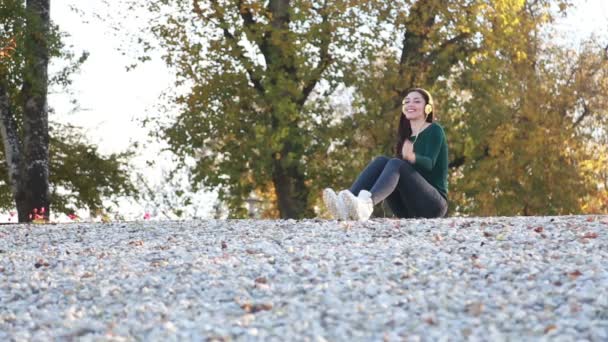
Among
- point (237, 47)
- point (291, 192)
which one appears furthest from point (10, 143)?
point (291, 192)

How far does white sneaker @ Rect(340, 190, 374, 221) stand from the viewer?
886 cm

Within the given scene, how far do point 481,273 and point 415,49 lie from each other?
14.1 meters

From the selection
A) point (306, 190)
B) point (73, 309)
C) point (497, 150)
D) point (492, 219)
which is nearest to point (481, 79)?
point (497, 150)

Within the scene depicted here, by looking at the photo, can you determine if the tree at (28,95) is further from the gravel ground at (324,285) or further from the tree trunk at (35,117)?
the gravel ground at (324,285)

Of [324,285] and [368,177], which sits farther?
[368,177]

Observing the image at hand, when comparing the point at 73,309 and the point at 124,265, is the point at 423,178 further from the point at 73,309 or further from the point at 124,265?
the point at 73,309

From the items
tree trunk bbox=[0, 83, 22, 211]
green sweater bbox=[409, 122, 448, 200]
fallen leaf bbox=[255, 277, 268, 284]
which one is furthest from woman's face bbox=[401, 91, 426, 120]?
tree trunk bbox=[0, 83, 22, 211]

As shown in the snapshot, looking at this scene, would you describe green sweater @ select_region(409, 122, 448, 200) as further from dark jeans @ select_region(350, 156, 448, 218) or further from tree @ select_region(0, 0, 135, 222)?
tree @ select_region(0, 0, 135, 222)

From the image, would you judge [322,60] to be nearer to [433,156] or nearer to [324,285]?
[433,156]

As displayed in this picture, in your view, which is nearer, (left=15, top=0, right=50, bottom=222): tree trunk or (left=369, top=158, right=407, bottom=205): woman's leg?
(left=369, top=158, right=407, bottom=205): woman's leg

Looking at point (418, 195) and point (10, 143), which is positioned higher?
point (10, 143)

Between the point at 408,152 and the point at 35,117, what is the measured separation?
39.7 ft

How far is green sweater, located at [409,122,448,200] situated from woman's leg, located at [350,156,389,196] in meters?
0.38

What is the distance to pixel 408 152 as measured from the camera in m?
9.34
